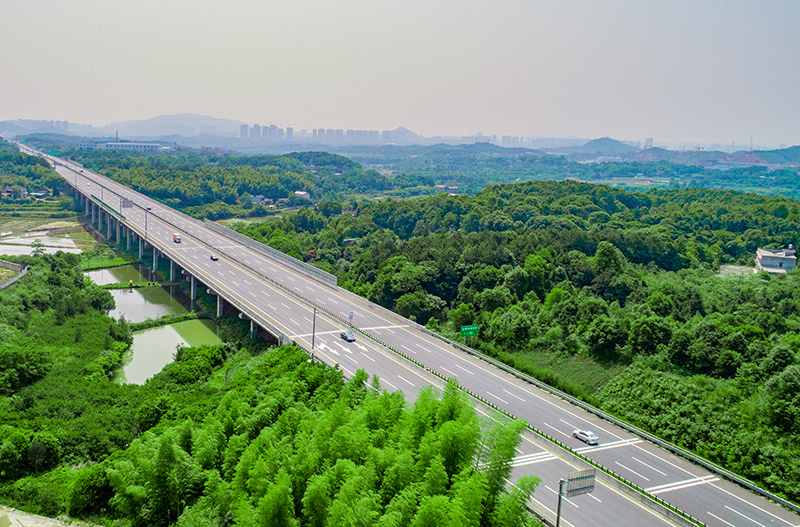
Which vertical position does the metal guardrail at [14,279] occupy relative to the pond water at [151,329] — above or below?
above

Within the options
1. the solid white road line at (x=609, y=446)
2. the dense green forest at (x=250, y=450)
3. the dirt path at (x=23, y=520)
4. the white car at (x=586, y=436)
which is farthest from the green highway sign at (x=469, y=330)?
the dirt path at (x=23, y=520)

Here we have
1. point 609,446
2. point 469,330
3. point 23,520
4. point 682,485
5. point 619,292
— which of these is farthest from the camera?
point 619,292

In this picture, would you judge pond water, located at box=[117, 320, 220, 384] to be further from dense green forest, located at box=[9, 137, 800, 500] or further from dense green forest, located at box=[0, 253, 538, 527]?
dense green forest, located at box=[9, 137, 800, 500]

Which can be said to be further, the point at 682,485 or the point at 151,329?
the point at 151,329

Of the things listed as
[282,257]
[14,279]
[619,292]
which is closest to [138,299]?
[14,279]

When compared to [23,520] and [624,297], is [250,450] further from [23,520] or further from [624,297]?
[624,297]

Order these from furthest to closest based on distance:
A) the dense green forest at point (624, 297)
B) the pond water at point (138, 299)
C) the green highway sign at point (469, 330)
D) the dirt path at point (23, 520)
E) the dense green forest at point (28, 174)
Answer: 1. the dense green forest at point (28, 174)
2. the pond water at point (138, 299)
3. the green highway sign at point (469, 330)
4. the dense green forest at point (624, 297)
5. the dirt path at point (23, 520)

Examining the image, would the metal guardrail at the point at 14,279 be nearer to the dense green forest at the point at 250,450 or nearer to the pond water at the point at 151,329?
the pond water at the point at 151,329
